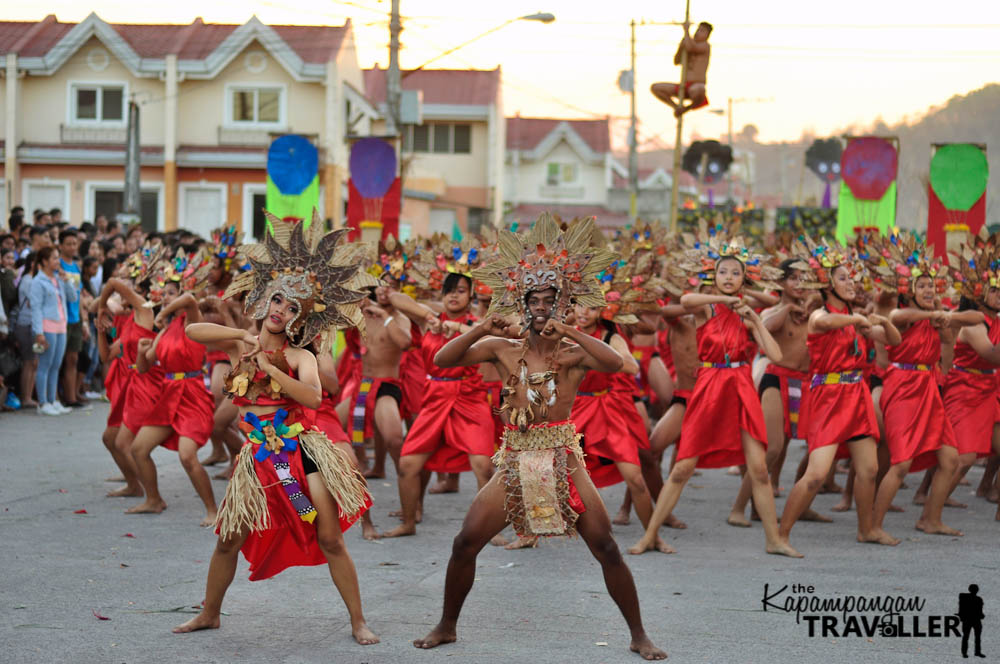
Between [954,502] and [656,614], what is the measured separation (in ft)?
16.5

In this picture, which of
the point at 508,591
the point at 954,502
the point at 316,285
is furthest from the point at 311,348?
the point at 954,502

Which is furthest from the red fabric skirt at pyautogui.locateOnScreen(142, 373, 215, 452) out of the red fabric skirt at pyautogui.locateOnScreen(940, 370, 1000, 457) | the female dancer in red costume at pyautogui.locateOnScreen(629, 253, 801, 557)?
the red fabric skirt at pyautogui.locateOnScreen(940, 370, 1000, 457)

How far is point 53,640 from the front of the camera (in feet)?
19.1

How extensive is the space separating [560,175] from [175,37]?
940 inches

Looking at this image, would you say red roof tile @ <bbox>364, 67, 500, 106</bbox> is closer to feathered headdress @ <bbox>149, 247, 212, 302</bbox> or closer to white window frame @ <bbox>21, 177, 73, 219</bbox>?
white window frame @ <bbox>21, 177, 73, 219</bbox>

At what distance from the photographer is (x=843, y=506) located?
10227mm

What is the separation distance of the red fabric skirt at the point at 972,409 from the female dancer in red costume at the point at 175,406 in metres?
5.56

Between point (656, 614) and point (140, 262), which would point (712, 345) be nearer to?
point (656, 614)

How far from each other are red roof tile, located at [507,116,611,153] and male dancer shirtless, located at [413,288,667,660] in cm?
5072

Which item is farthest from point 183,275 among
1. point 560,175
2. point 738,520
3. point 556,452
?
point 560,175

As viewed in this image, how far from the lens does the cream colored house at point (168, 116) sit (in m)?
34.4

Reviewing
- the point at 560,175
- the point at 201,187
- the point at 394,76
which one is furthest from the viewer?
the point at 560,175

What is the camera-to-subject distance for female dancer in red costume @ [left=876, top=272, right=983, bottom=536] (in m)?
8.89

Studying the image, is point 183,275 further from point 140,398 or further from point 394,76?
point 394,76
